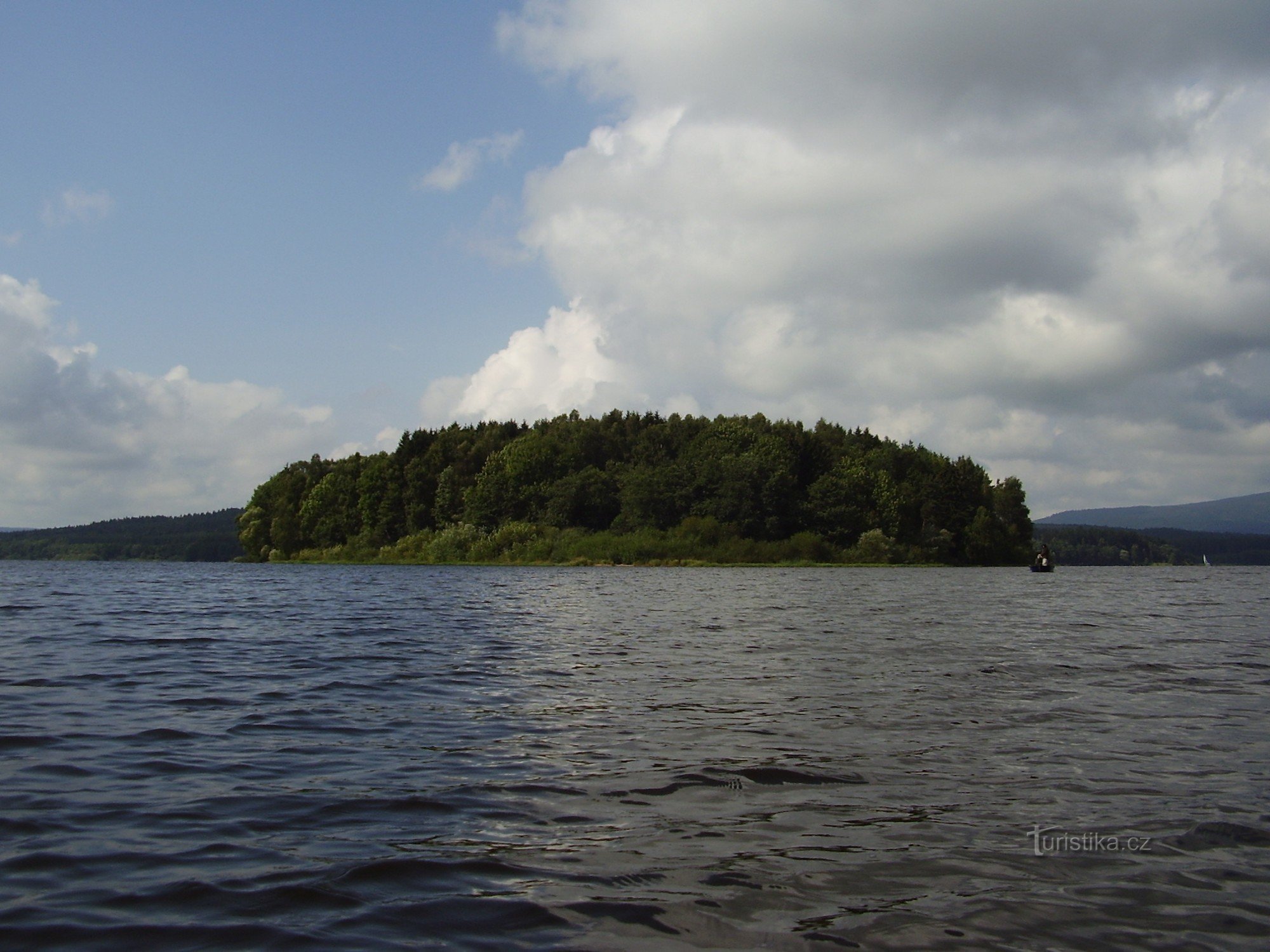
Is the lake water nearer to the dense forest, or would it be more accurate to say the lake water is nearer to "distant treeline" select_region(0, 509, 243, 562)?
the dense forest

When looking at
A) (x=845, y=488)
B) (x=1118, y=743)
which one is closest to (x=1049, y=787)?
(x=1118, y=743)

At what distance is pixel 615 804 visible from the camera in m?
8.49

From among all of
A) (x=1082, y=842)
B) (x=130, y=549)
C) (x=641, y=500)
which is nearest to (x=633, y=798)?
(x=1082, y=842)

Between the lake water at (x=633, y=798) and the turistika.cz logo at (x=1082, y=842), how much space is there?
0.10 ft

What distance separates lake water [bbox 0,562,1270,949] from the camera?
591 centimetres

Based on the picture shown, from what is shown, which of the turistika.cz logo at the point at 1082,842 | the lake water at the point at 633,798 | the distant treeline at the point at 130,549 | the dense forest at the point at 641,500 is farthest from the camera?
the distant treeline at the point at 130,549

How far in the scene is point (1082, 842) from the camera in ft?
24.6

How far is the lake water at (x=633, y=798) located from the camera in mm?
5914

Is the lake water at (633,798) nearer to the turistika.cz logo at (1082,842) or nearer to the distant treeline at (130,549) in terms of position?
the turistika.cz logo at (1082,842)

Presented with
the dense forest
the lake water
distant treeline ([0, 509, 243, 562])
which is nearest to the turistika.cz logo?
the lake water

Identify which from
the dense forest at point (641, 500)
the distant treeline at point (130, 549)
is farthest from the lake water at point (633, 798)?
the distant treeline at point (130, 549)

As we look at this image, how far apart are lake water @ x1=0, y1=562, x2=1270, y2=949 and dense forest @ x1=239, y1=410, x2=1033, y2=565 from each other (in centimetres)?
9455

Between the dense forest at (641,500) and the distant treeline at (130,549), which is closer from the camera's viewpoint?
the dense forest at (641,500)

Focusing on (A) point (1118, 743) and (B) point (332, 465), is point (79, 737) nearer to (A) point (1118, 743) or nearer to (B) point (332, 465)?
(A) point (1118, 743)
